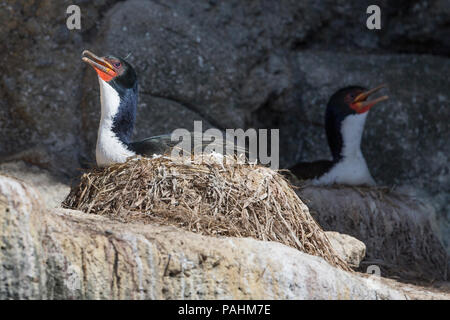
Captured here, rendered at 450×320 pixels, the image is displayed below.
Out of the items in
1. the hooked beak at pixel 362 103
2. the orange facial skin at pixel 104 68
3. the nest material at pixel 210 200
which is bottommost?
the nest material at pixel 210 200

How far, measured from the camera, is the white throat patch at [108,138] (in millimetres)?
4965

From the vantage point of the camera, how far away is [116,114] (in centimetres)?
518

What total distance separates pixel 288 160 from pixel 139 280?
145 inches

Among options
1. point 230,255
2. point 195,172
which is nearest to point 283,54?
point 195,172

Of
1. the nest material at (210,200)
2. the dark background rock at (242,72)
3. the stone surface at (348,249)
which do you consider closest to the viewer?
the nest material at (210,200)

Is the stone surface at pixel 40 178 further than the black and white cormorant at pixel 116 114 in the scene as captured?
Yes

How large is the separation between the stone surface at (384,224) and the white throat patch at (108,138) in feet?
4.37

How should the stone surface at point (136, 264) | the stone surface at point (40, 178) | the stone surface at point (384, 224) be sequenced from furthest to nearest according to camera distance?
the stone surface at point (40, 178), the stone surface at point (384, 224), the stone surface at point (136, 264)

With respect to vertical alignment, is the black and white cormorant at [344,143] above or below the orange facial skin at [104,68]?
below

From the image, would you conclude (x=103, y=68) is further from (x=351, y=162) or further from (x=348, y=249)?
(x=351, y=162)

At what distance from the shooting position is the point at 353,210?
5.84 metres

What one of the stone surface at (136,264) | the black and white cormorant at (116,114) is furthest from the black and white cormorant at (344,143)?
the stone surface at (136,264)

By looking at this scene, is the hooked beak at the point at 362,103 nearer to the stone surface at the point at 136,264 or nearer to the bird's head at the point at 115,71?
the bird's head at the point at 115,71

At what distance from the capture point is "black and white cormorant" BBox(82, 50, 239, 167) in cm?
499
